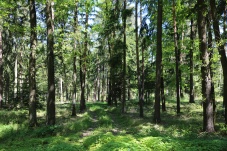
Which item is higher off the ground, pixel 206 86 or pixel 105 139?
pixel 206 86

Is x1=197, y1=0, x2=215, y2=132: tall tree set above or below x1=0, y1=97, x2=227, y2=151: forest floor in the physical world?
above

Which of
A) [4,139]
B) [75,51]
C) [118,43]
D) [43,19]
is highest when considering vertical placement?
[43,19]

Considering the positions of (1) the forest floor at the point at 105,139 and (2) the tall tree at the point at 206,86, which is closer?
(1) the forest floor at the point at 105,139

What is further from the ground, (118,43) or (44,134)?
(118,43)

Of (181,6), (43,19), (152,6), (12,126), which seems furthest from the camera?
(43,19)

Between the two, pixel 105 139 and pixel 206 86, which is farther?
pixel 206 86

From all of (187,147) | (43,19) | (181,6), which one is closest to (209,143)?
(187,147)

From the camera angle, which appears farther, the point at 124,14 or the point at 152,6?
the point at 124,14

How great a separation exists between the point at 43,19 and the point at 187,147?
18053 mm

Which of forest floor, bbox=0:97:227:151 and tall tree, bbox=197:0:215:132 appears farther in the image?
tall tree, bbox=197:0:215:132

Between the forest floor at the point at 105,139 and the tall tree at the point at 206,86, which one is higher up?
the tall tree at the point at 206,86

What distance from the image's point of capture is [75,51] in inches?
696

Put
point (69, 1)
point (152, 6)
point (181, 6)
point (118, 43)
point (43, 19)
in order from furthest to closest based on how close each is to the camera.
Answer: point (118, 43) < point (43, 19) < point (181, 6) < point (152, 6) < point (69, 1)

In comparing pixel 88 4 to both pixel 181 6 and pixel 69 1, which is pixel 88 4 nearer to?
pixel 69 1
